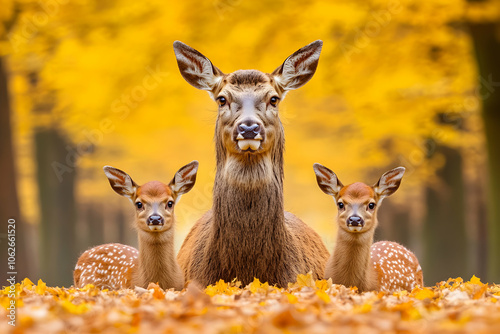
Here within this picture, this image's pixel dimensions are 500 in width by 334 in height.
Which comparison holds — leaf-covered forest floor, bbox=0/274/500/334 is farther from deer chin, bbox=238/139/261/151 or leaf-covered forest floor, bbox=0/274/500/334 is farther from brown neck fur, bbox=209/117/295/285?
deer chin, bbox=238/139/261/151

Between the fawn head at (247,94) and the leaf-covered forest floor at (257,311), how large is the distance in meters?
1.30

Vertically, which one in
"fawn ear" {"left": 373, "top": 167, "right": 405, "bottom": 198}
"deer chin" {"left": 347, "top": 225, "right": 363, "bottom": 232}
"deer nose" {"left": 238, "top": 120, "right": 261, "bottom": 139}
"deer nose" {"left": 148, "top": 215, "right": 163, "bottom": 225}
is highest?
"deer nose" {"left": 238, "top": 120, "right": 261, "bottom": 139}

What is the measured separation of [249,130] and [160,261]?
1.71 m

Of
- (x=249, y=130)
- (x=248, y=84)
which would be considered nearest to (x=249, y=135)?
(x=249, y=130)

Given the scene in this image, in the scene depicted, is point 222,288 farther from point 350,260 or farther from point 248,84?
point 248,84

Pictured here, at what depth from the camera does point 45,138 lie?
56.7 ft

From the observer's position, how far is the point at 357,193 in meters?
6.86

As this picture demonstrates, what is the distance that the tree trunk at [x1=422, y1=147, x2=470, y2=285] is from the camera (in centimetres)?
1512

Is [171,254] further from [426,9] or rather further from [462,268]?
[462,268]

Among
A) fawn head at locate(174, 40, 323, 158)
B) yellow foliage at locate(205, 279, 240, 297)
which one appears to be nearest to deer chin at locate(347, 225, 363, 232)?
fawn head at locate(174, 40, 323, 158)

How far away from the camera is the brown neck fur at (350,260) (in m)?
6.80

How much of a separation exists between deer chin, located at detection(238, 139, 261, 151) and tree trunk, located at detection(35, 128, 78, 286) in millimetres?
11274

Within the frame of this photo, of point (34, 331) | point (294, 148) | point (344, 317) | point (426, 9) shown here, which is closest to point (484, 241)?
point (294, 148)

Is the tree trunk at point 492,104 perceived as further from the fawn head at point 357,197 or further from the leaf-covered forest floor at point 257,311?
the leaf-covered forest floor at point 257,311
